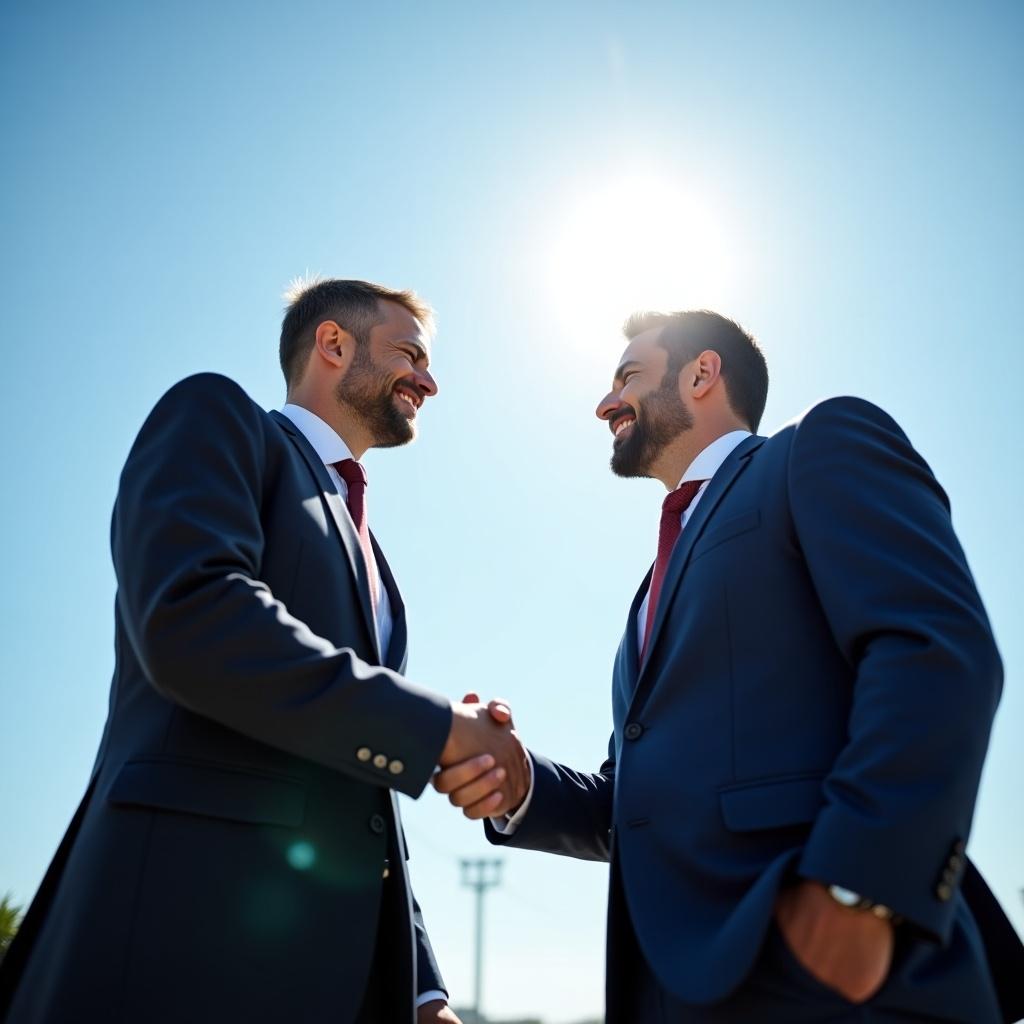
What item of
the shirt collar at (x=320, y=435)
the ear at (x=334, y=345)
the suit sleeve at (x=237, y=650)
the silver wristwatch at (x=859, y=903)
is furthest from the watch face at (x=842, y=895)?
the ear at (x=334, y=345)

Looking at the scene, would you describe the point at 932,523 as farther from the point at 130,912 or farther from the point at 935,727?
the point at 130,912

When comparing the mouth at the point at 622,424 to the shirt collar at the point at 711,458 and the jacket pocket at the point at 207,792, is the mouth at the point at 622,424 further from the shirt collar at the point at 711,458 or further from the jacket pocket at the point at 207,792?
the jacket pocket at the point at 207,792

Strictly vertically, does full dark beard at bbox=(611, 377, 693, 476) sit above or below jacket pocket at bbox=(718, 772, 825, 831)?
above

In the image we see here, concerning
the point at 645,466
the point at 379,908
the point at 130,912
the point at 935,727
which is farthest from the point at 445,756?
the point at 645,466

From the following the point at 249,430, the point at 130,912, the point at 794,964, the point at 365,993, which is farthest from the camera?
the point at 249,430

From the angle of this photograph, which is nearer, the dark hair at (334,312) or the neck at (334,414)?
the neck at (334,414)

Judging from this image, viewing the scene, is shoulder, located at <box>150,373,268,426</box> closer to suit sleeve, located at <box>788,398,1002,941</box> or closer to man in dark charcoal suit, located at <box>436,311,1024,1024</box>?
man in dark charcoal suit, located at <box>436,311,1024,1024</box>

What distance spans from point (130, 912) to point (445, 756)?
0.88 m

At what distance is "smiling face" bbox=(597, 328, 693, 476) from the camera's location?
4359mm

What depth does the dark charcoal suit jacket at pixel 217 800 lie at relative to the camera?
2.40 meters

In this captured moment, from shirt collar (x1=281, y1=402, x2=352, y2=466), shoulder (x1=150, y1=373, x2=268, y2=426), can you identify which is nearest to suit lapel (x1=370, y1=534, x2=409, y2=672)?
shirt collar (x1=281, y1=402, x2=352, y2=466)

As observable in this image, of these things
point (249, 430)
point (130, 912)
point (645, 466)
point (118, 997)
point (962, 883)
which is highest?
point (645, 466)

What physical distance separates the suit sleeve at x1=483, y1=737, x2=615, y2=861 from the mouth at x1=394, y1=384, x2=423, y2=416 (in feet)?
5.45

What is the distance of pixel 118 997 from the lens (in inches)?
91.4
